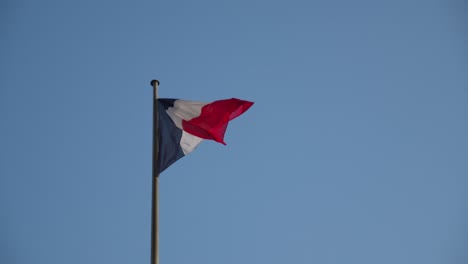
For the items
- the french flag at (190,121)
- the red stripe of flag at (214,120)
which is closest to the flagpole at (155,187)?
the french flag at (190,121)

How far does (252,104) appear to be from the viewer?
652 inches

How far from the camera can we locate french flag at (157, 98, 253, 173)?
51.4 ft

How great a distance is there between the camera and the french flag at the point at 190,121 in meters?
15.7

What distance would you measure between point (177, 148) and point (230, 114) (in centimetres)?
189

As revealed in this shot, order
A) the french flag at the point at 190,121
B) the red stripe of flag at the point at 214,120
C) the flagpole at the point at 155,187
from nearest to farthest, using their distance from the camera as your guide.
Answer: the flagpole at the point at 155,187
the french flag at the point at 190,121
the red stripe of flag at the point at 214,120

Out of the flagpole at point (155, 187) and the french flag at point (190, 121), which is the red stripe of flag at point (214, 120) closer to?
the french flag at point (190, 121)

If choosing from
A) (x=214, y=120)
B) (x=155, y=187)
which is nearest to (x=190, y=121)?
(x=214, y=120)

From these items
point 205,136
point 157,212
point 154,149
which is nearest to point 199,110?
point 205,136

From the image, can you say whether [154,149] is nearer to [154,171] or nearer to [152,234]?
[154,171]

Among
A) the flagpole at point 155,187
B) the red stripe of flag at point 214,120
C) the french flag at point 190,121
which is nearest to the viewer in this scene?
the flagpole at point 155,187

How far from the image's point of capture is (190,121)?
16.0 metres

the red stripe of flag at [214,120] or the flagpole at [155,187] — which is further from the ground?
the red stripe of flag at [214,120]

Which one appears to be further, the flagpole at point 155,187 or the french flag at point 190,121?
the french flag at point 190,121

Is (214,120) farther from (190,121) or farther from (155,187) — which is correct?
(155,187)
